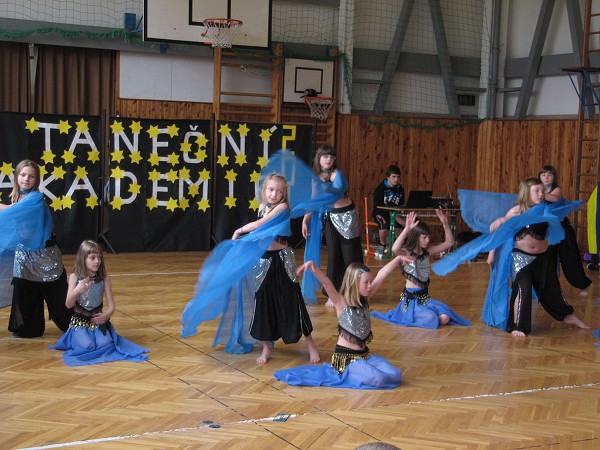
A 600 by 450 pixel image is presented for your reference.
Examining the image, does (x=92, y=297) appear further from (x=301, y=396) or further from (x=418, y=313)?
(x=418, y=313)

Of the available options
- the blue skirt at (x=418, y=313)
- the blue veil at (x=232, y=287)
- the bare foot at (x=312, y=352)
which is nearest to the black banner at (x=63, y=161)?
the blue skirt at (x=418, y=313)

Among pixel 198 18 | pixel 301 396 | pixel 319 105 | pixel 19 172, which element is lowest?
pixel 301 396

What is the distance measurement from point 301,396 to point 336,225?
9.87 feet

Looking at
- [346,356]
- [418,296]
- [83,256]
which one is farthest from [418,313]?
[83,256]

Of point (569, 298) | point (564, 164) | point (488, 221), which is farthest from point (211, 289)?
point (564, 164)

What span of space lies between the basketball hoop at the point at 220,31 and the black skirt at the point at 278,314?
20.9 feet

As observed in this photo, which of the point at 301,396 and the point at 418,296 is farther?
the point at 418,296

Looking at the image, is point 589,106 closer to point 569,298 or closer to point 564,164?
point 564,164

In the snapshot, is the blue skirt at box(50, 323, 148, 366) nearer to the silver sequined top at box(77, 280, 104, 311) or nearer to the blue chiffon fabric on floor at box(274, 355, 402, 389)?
the silver sequined top at box(77, 280, 104, 311)

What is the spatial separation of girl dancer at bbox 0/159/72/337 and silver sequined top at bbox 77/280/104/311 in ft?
1.94

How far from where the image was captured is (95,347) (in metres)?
5.80

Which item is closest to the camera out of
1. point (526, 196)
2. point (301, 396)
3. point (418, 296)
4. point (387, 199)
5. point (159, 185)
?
point (301, 396)

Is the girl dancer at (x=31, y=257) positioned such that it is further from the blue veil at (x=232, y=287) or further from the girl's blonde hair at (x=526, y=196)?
the girl's blonde hair at (x=526, y=196)

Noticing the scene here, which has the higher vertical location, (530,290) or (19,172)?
(19,172)
